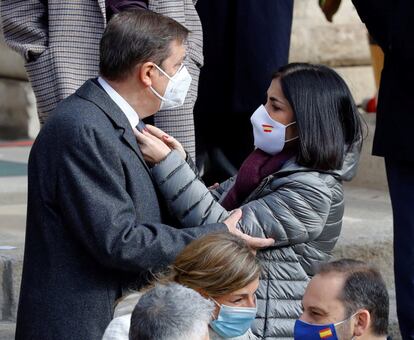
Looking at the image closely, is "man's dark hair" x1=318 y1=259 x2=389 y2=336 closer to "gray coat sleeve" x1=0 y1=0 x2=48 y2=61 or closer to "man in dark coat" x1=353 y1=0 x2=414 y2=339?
"man in dark coat" x1=353 y1=0 x2=414 y2=339

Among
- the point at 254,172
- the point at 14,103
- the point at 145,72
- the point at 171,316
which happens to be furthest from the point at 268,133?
the point at 14,103

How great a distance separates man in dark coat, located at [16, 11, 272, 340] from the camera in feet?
11.1

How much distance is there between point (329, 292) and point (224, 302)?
302 millimetres

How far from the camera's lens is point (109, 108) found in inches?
139

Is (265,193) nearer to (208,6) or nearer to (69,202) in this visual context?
(69,202)

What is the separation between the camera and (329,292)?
Answer: 3447 mm

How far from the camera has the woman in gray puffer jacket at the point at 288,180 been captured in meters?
3.67

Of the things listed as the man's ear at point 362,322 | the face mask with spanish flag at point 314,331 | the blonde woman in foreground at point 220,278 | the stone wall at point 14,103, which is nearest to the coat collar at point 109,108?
the blonde woman in foreground at point 220,278

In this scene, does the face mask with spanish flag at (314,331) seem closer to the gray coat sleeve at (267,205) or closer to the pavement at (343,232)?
the gray coat sleeve at (267,205)

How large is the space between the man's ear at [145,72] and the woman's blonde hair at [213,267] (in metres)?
0.50

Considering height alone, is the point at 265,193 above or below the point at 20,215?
above

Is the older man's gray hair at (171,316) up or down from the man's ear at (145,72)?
down

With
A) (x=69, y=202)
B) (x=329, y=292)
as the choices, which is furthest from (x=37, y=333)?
(x=329, y=292)

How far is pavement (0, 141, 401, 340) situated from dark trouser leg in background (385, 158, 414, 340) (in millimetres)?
622
